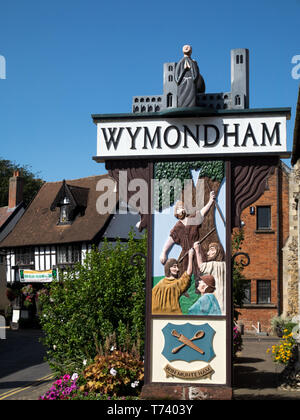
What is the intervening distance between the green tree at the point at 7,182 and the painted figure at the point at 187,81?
44704mm

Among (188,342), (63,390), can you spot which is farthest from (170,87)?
(63,390)

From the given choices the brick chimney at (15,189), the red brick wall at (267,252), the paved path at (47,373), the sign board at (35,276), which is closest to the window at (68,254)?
the sign board at (35,276)

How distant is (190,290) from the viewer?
32.7ft

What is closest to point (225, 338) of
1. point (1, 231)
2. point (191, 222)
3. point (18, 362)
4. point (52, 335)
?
point (191, 222)

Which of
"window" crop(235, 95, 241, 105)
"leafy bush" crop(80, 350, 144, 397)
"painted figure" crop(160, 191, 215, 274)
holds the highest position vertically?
"window" crop(235, 95, 241, 105)

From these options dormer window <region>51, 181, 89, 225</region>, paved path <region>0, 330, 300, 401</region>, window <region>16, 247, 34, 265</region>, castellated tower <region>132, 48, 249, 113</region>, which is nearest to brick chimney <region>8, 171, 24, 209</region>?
window <region>16, 247, 34, 265</region>

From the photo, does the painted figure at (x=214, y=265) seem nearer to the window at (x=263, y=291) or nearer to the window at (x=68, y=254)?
the window at (x=263, y=291)

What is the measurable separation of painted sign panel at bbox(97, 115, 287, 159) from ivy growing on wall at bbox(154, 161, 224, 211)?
0.65 feet

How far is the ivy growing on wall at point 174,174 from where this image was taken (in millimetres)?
10281

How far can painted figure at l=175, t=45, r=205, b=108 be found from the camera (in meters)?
10.3

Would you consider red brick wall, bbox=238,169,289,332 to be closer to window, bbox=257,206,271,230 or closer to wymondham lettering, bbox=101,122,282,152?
window, bbox=257,206,271,230

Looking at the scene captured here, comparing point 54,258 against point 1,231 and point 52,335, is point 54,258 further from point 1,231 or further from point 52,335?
point 52,335

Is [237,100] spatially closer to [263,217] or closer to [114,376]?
[114,376]
